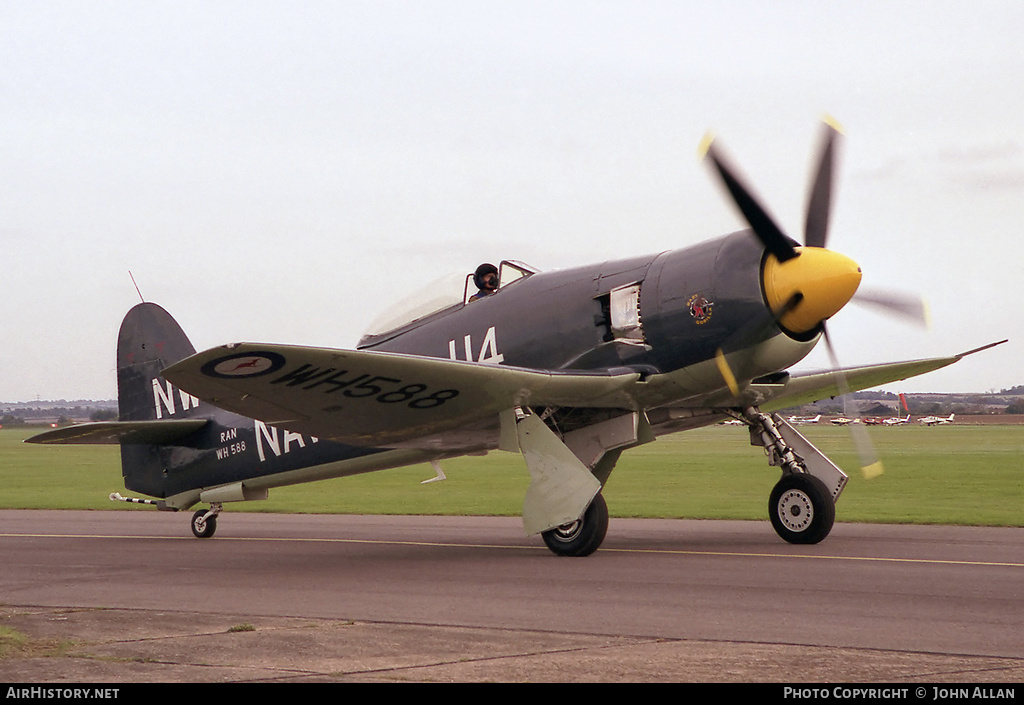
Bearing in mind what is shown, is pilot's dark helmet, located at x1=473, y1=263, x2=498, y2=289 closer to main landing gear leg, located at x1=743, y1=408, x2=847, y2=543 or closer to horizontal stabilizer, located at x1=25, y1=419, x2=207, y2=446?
main landing gear leg, located at x1=743, y1=408, x2=847, y2=543

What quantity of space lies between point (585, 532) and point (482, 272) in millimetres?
3500

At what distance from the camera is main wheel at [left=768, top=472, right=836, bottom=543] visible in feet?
39.0

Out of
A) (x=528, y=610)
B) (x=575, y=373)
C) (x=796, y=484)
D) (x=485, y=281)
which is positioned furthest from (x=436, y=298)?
(x=528, y=610)

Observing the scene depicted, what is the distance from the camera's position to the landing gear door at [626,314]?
11.2 metres

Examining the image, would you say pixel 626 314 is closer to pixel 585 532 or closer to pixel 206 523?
pixel 585 532

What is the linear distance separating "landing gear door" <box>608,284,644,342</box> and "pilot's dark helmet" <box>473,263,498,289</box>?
192 cm

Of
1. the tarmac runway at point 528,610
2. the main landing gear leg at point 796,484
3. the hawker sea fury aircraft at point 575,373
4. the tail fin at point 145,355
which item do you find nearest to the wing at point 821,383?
the hawker sea fury aircraft at point 575,373

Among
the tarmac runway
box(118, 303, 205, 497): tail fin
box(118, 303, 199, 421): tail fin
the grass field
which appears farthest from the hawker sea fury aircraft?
the grass field

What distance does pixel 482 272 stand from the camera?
41.9 ft

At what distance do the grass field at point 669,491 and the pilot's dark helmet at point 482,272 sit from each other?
261 inches

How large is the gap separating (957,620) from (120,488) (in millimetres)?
27922
